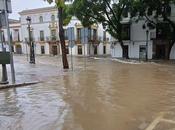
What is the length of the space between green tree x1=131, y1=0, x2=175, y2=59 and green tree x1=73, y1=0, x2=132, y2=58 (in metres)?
1.52

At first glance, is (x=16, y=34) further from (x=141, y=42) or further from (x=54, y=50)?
(x=141, y=42)

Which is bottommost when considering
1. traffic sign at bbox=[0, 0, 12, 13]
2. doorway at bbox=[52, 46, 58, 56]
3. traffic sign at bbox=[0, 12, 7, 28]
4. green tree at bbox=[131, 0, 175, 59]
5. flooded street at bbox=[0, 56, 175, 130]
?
flooded street at bbox=[0, 56, 175, 130]

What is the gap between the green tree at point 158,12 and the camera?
100 feet

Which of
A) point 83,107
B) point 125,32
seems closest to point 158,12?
point 125,32

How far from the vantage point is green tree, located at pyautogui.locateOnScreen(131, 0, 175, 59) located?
100 feet

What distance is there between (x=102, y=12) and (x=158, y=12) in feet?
22.6

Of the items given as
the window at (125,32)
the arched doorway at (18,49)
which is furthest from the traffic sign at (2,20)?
the arched doorway at (18,49)

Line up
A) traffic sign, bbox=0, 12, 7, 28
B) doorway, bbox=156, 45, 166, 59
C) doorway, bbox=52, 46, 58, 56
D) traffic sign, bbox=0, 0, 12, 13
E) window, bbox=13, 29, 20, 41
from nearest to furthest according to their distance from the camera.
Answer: traffic sign, bbox=0, 0, 12, 13
traffic sign, bbox=0, 12, 7, 28
doorway, bbox=156, 45, 166, 59
doorway, bbox=52, 46, 58, 56
window, bbox=13, 29, 20, 41

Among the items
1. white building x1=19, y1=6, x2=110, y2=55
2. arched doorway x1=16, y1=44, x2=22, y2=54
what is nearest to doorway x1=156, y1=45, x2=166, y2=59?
white building x1=19, y1=6, x2=110, y2=55

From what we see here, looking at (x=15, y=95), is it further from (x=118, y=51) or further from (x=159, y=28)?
(x=118, y=51)

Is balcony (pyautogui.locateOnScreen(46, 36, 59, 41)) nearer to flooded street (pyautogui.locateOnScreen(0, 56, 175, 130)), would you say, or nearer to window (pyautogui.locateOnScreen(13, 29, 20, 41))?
window (pyautogui.locateOnScreen(13, 29, 20, 41))

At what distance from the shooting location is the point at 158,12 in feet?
104

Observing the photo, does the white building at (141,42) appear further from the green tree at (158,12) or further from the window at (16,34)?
the window at (16,34)

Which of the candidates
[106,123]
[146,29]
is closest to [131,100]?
[106,123]
